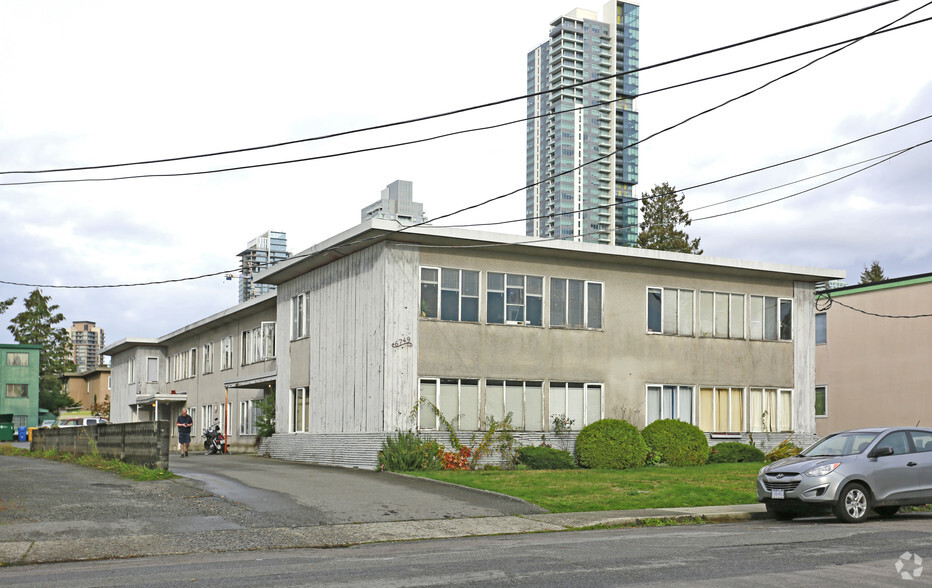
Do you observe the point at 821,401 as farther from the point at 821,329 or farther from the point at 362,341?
the point at 362,341

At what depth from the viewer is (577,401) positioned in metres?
28.4

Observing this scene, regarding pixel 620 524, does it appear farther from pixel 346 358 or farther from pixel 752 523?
pixel 346 358

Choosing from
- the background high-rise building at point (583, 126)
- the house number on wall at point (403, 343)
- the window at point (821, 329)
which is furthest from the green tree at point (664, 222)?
the background high-rise building at point (583, 126)

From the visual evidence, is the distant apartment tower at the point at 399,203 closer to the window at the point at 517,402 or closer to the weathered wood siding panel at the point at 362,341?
the weathered wood siding panel at the point at 362,341

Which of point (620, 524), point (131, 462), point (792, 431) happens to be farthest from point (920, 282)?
point (131, 462)

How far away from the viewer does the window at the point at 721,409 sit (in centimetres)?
3070

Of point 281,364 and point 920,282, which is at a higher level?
point 920,282

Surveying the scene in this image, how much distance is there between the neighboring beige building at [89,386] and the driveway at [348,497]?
70161 millimetres

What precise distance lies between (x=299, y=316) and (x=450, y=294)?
23.0 ft

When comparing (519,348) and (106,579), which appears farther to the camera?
(519,348)

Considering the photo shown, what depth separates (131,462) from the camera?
908 inches

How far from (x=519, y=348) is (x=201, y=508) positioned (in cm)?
1313

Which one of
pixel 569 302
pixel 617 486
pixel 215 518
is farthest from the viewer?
pixel 569 302

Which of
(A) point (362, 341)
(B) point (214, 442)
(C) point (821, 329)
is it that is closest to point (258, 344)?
(B) point (214, 442)
